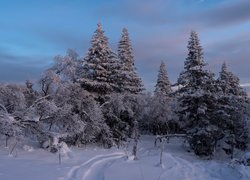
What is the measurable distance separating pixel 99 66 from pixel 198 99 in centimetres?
925

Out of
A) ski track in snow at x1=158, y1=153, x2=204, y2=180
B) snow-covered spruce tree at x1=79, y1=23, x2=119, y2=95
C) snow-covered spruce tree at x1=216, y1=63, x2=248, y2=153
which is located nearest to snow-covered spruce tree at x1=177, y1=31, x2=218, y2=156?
snow-covered spruce tree at x1=216, y1=63, x2=248, y2=153

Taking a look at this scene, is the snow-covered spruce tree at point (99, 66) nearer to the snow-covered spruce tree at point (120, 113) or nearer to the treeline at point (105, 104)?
the treeline at point (105, 104)

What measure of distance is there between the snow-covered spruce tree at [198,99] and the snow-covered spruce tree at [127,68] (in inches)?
214

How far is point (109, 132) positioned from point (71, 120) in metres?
6.09

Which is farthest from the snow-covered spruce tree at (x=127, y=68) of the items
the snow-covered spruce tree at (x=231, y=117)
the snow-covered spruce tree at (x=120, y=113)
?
the snow-covered spruce tree at (x=231, y=117)

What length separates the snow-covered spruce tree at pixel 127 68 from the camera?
130 feet

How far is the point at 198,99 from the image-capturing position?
119 ft

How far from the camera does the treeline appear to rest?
27.3 m

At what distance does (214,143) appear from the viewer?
122 ft

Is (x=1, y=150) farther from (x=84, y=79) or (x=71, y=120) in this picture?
(x=84, y=79)

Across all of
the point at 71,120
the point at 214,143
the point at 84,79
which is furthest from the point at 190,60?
the point at 71,120

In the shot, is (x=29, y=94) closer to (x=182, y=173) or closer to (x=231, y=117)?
(x=182, y=173)

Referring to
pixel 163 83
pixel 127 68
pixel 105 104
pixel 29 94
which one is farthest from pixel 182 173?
pixel 163 83

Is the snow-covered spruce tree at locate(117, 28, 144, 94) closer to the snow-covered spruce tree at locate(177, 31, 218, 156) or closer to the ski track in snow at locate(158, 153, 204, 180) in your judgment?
the snow-covered spruce tree at locate(177, 31, 218, 156)
